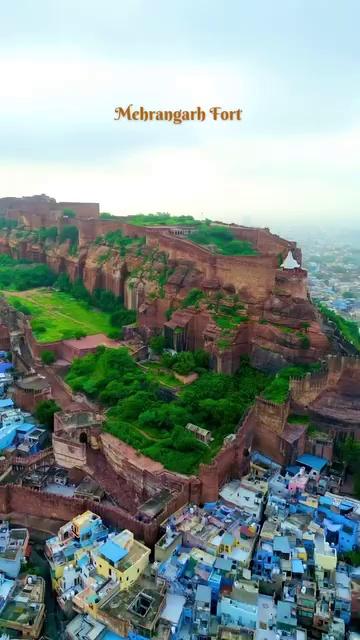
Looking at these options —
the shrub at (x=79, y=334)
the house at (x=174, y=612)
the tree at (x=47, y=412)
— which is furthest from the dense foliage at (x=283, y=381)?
the shrub at (x=79, y=334)

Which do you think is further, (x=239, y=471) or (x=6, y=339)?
(x=6, y=339)

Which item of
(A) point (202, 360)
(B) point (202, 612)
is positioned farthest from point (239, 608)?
(A) point (202, 360)

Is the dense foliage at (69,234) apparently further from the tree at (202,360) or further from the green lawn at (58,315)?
the tree at (202,360)

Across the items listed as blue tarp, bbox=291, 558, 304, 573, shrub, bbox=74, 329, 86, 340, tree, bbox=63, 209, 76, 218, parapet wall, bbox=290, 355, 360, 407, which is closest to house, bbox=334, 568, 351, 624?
blue tarp, bbox=291, 558, 304, 573

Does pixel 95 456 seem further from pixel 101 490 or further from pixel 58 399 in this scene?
pixel 58 399

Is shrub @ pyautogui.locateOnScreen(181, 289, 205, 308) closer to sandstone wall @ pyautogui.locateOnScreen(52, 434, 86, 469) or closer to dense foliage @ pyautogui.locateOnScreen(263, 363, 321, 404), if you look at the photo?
dense foliage @ pyautogui.locateOnScreen(263, 363, 321, 404)

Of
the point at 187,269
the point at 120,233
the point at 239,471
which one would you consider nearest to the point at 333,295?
the point at 120,233
